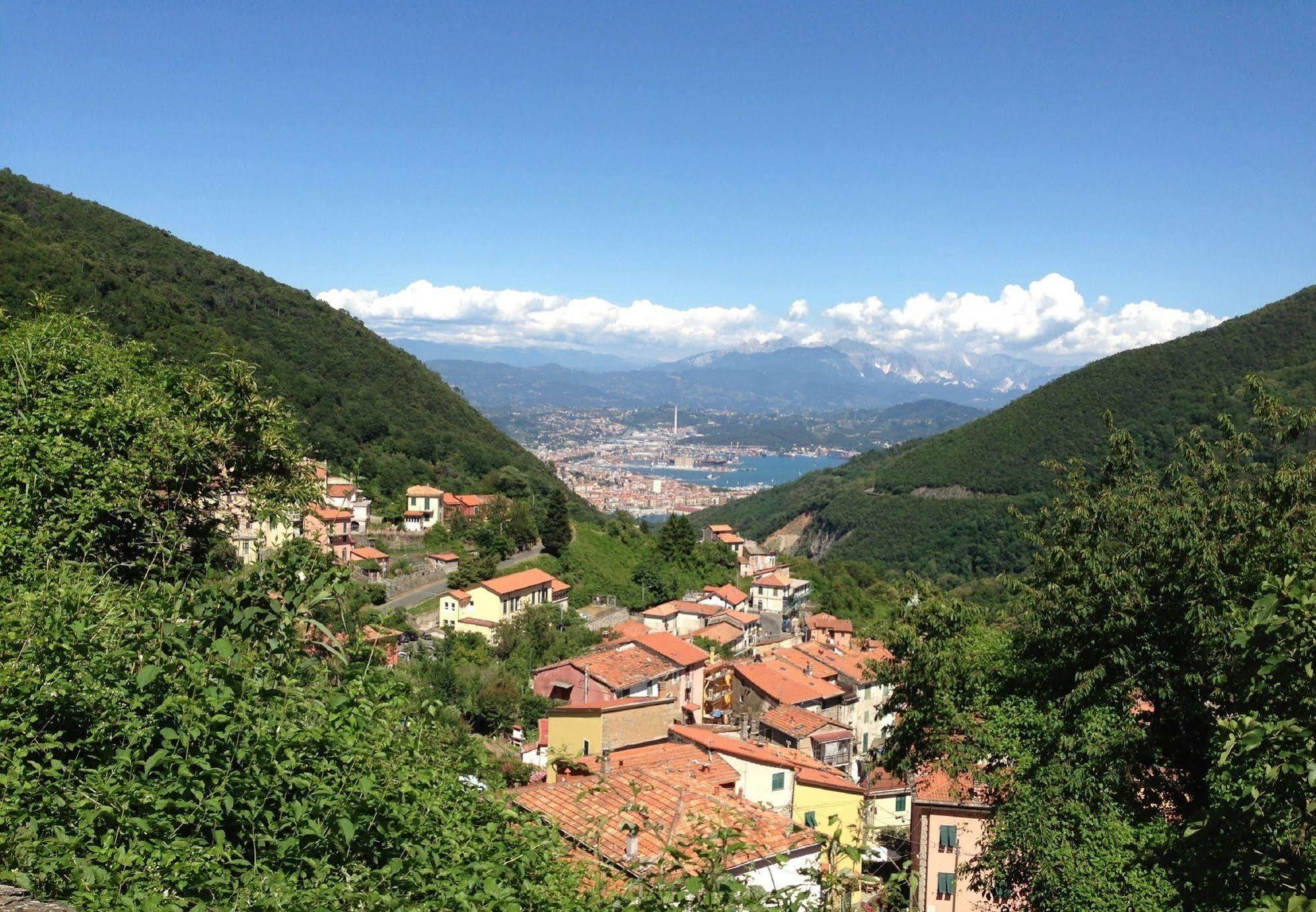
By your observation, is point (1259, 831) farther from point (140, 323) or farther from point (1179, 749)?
point (140, 323)

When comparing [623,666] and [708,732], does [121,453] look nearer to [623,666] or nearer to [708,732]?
[708,732]

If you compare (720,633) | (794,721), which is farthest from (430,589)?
(794,721)

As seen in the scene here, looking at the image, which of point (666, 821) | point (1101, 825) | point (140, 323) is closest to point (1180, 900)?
point (1101, 825)

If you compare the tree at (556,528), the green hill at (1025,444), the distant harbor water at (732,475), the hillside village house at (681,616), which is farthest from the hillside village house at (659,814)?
the distant harbor water at (732,475)

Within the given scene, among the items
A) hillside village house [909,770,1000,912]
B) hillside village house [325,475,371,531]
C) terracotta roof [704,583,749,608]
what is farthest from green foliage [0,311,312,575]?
terracotta roof [704,583,749,608]

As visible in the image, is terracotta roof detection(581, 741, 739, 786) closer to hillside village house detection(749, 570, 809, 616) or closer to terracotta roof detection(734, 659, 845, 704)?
terracotta roof detection(734, 659, 845, 704)

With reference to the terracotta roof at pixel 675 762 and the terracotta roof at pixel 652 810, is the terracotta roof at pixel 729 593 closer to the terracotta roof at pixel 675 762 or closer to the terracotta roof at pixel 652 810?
the terracotta roof at pixel 675 762
